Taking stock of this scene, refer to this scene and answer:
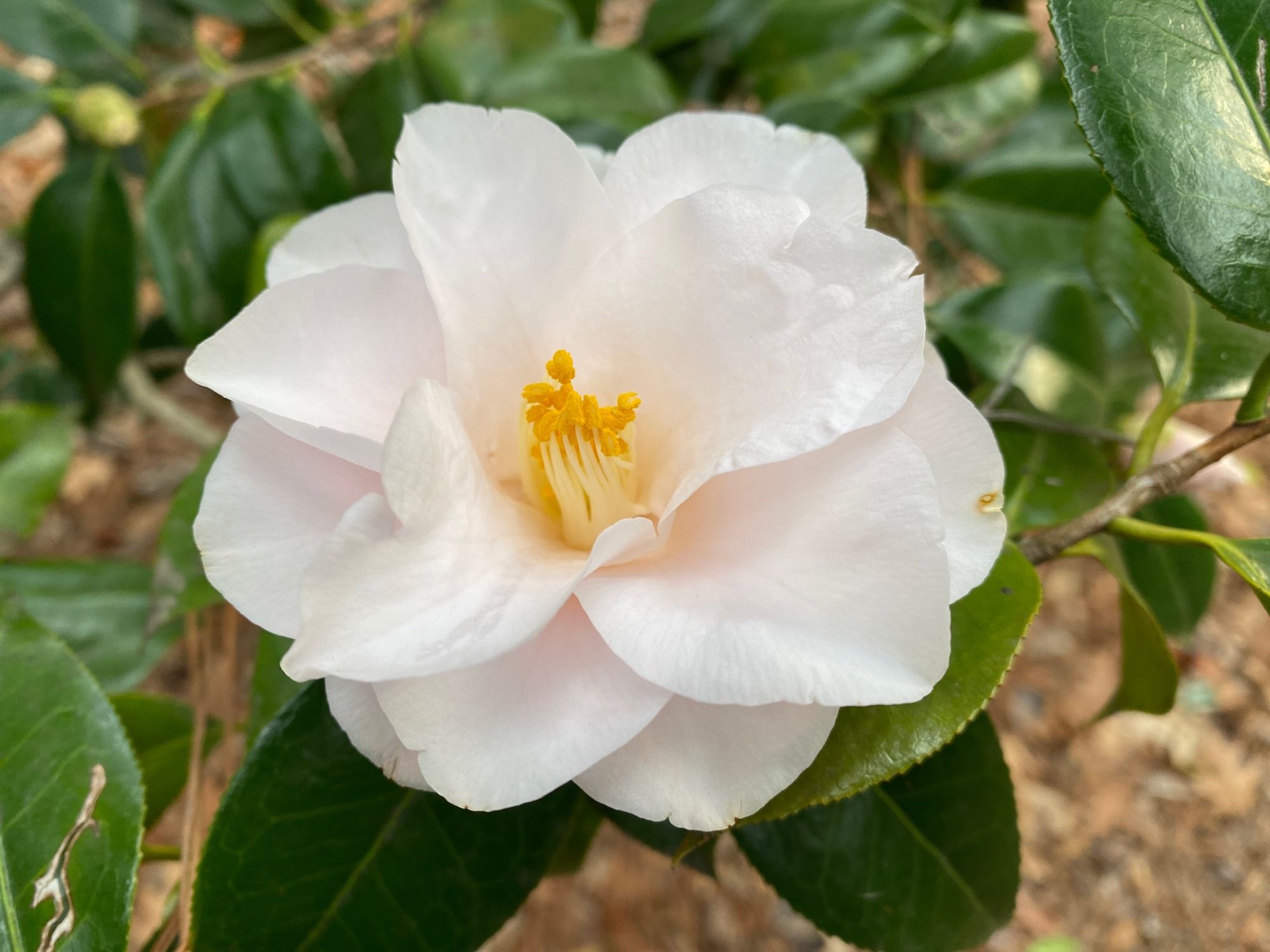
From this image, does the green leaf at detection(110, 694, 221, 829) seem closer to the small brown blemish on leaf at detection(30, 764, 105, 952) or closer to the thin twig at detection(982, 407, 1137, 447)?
the small brown blemish on leaf at detection(30, 764, 105, 952)

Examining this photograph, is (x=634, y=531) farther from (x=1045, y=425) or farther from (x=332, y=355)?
(x=1045, y=425)

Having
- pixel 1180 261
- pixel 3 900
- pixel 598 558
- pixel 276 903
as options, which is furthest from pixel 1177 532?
pixel 3 900

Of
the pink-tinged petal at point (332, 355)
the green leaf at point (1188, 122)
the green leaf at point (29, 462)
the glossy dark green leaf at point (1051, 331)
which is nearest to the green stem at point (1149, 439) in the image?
the green leaf at point (1188, 122)

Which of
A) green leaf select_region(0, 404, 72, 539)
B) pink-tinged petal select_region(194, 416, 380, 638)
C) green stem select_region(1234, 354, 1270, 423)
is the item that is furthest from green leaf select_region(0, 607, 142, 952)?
green stem select_region(1234, 354, 1270, 423)

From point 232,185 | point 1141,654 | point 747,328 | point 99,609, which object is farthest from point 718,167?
point 99,609

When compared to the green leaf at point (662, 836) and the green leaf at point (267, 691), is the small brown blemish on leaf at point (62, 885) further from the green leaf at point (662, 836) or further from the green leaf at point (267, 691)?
the green leaf at point (662, 836)

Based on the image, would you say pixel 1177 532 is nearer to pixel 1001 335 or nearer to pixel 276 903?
pixel 1001 335
